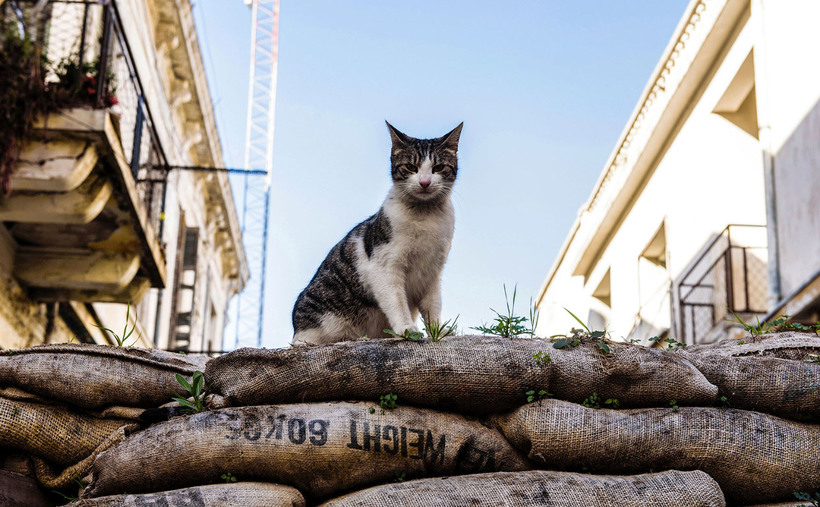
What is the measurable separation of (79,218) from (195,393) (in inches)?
235

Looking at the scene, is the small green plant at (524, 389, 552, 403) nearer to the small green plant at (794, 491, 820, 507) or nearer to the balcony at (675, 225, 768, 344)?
the small green plant at (794, 491, 820, 507)

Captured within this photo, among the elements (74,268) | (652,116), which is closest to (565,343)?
(74,268)

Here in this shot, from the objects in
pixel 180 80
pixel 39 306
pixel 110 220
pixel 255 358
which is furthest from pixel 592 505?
pixel 180 80

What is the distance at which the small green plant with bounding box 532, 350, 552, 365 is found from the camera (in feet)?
14.3

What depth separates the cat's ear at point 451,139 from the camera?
5.86m

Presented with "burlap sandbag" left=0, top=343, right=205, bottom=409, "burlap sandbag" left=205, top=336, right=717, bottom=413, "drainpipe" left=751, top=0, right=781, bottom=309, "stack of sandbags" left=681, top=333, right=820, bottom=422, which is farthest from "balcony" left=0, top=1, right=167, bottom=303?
"drainpipe" left=751, top=0, right=781, bottom=309

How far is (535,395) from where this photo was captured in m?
4.32

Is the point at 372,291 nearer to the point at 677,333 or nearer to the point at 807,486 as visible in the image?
the point at 807,486

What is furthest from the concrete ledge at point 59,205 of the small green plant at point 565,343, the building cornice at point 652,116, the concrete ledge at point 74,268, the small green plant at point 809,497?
the building cornice at point 652,116

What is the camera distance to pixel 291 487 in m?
4.11

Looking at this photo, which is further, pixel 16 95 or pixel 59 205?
pixel 59 205

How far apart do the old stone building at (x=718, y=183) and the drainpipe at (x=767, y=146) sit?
14mm

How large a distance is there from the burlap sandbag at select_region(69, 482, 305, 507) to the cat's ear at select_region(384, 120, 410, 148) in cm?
249

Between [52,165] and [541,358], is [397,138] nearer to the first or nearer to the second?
[541,358]
